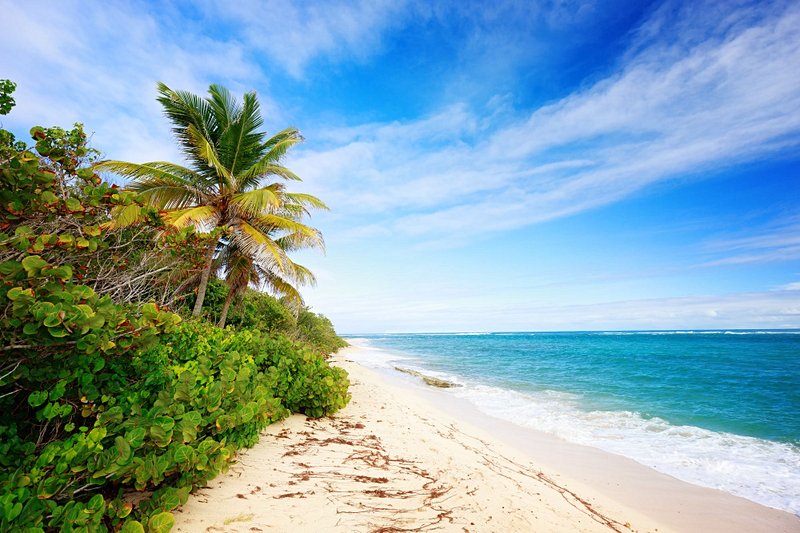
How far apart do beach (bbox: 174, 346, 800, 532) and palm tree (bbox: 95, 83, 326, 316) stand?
582 centimetres

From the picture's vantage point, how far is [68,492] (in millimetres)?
2072

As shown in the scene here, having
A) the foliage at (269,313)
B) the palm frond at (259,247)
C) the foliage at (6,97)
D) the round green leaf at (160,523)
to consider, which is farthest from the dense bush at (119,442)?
the foliage at (269,313)

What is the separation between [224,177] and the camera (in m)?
10.8

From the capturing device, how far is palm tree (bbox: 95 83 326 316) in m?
9.95

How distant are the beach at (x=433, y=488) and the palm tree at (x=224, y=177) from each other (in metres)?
5.82

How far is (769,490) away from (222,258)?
13907mm

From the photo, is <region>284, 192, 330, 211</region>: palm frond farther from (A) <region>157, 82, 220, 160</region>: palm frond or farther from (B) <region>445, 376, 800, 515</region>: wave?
(B) <region>445, 376, 800, 515</region>: wave

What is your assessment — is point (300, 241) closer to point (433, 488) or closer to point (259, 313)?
point (259, 313)

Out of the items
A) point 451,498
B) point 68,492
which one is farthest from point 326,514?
point 68,492

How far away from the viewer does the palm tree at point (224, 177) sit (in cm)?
995

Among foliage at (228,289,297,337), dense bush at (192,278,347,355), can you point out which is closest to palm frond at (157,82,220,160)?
dense bush at (192,278,347,355)

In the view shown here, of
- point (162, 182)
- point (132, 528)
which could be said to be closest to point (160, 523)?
point (132, 528)

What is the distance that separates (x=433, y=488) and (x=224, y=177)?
33.8ft

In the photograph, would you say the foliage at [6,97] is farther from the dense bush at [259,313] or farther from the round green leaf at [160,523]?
the dense bush at [259,313]
